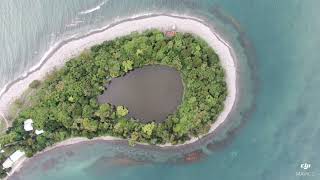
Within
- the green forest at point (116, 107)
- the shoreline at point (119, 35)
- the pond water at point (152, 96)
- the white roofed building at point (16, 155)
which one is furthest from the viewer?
the shoreline at point (119, 35)

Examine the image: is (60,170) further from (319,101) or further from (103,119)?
(319,101)

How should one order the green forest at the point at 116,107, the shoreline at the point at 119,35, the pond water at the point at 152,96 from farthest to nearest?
1. the shoreline at the point at 119,35
2. the pond water at the point at 152,96
3. the green forest at the point at 116,107

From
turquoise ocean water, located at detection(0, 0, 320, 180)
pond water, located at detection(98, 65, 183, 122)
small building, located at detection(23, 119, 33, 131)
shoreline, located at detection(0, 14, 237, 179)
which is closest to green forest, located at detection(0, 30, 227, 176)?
small building, located at detection(23, 119, 33, 131)

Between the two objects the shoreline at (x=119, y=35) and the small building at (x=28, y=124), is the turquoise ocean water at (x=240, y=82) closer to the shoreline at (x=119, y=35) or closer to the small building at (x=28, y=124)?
the shoreline at (x=119, y=35)

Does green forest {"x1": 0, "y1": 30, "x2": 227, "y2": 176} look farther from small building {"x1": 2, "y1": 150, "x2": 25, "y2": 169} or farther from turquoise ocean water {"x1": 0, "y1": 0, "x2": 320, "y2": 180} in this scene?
turquoise ocean water {"x1": 0, "y1": 0, "x2": 320, "y2": 180}

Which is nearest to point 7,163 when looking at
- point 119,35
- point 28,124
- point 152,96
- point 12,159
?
point 12,159

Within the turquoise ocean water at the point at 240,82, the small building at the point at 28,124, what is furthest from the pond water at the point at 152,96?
the small building at the point at 28,124

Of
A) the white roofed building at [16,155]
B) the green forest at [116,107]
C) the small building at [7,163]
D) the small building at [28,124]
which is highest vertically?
the green forest at [116,107]
